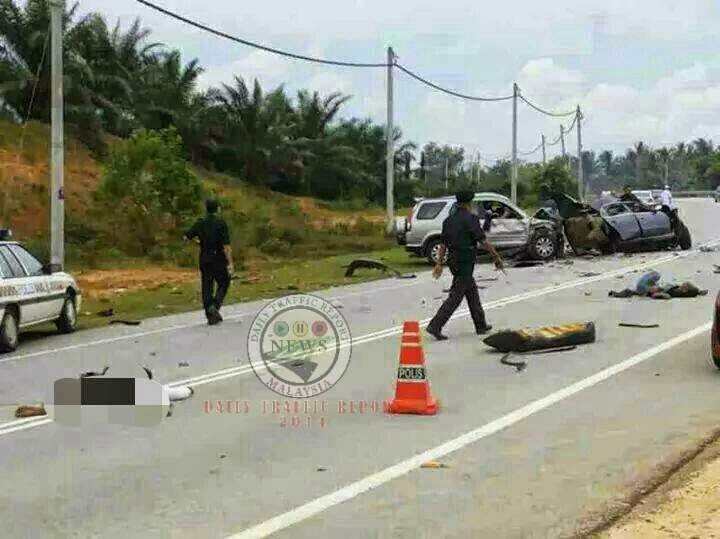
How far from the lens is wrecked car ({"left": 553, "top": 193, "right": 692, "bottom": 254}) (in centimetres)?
2756

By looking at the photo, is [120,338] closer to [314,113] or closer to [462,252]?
[462,252]

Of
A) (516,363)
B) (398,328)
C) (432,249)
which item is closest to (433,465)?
(516,363)

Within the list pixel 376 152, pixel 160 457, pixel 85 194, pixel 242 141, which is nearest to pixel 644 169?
pixel 376 152

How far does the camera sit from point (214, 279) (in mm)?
15109

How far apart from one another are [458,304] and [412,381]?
14.1ft

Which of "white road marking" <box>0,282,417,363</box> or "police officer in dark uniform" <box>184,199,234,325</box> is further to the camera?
"police officer in dark uniform" <box>184,199,234,325</box>

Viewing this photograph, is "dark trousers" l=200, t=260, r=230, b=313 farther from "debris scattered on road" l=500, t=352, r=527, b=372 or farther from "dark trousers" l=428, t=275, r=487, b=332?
"debris scattered on road" l=500, t=352, r=527, b=372

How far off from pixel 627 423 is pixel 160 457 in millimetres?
3563

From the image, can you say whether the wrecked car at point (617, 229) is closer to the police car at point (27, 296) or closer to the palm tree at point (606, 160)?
the police car at point (27, 296)

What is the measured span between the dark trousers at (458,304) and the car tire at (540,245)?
1385cm

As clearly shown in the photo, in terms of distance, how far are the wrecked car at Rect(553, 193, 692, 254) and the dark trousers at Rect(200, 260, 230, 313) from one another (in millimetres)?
14713

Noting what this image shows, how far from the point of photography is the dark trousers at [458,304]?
41.5 feet

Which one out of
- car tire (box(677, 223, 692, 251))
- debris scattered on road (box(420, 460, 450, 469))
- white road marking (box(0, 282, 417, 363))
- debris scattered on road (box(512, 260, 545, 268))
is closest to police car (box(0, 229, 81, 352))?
white road marking (box(0, 282, 417, 363))

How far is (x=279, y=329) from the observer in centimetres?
1443
